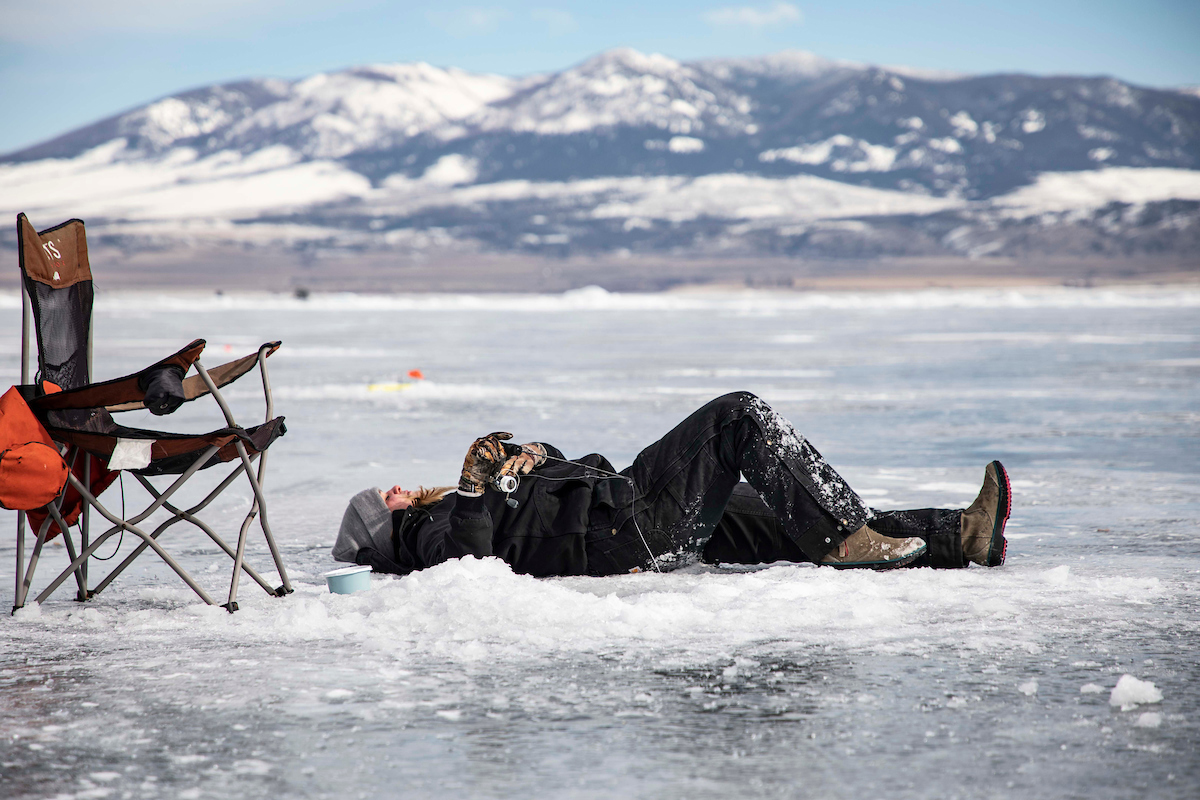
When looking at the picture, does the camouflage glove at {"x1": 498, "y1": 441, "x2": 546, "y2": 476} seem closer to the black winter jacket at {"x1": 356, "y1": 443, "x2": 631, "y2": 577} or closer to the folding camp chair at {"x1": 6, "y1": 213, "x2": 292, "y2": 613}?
the black winter jacket at {"x1": 356, "y1": 443, "x2": 631, "y2": 577}

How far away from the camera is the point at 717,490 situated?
400cm

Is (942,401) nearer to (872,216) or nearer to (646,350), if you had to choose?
(646,350)

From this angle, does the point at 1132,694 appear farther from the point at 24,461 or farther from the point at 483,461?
the point at 24,461

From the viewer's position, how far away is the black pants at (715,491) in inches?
155

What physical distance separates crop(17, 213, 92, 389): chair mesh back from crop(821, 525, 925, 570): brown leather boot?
8.40 feet

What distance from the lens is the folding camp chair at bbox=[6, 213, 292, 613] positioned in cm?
368

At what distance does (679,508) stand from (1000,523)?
109 cm

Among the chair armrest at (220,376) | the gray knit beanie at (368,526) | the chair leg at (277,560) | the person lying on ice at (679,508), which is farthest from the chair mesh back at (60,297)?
the person lying on ice at (679,508)

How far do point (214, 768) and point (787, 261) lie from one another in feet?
458

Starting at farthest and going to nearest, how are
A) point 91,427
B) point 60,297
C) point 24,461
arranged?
point 60,297, point 91,427, point 24,461

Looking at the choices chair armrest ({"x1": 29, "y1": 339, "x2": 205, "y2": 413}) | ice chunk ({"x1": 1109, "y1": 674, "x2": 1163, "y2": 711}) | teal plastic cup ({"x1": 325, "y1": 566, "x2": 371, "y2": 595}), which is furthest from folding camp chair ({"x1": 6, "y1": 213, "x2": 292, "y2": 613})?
ice chunk ({"x1": 1109, "y1": 674, "x2": 1163, "y2": 711})

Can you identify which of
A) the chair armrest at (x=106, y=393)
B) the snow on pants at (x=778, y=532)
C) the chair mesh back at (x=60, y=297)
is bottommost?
the snow on pants at (x=778, y=532)

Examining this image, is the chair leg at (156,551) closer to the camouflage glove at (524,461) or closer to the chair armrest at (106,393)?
the chair armrest at (106,393)

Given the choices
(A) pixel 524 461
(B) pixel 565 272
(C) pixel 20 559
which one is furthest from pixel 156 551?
(B) pixel 565 272
